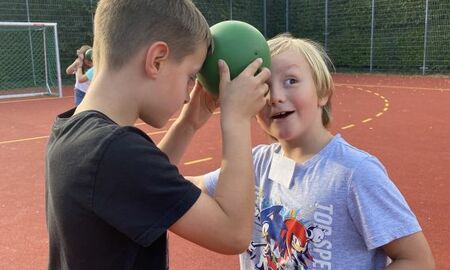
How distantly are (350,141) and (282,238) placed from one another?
6.80m

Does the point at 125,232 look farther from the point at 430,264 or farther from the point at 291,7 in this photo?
the point at 291,7

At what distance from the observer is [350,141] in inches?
333

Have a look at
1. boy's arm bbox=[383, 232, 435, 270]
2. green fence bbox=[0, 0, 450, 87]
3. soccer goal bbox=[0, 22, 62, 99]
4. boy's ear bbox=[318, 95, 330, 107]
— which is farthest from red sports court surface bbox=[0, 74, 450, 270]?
green fence bbox=[0, 0, 450, 87]

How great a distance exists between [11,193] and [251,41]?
16.5 ft

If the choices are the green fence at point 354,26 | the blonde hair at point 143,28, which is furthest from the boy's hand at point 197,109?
the green fence at point 354,26

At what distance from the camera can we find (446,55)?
21922 millimetres

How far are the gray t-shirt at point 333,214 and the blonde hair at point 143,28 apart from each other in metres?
0.68

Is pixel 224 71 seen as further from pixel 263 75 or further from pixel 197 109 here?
pixel 197 109

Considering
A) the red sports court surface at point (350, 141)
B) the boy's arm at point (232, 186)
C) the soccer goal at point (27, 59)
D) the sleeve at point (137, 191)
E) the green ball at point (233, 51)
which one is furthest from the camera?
the soccer goal at point (27, 59)

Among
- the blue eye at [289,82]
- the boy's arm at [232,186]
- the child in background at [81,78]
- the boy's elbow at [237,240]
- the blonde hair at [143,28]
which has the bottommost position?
the child in background at [81,78]

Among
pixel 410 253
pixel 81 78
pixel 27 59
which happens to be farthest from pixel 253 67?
pixel 27 59

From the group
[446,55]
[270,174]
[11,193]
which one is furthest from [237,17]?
[270,174]

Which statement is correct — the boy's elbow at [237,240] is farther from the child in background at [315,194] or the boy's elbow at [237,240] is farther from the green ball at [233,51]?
the green ball at [233,51]

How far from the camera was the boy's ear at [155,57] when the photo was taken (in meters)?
1.53
